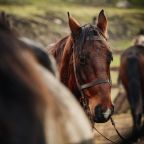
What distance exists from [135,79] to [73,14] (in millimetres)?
4589

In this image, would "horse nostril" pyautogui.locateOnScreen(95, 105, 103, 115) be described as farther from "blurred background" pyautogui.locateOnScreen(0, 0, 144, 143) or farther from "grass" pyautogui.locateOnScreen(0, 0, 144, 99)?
"grass" pyautogui.locateOnScreen(0, 0, 144, 99)

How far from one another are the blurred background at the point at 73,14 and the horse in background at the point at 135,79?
2.91 meters

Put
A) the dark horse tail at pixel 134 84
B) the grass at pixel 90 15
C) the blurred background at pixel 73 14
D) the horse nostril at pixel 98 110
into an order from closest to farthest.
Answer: the horse nostril at pixel 98 110
the dark horse tail at pixel 134 84
the blurred background at pixel 73 14
the grass at pixel 90 15

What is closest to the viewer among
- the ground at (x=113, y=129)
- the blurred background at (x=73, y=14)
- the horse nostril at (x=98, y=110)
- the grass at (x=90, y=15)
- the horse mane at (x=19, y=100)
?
the horse mane at (x=19, y=100)

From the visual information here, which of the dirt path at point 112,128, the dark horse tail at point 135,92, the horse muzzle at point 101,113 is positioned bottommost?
the dirt path at point 112,128

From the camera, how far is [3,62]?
0.87 m

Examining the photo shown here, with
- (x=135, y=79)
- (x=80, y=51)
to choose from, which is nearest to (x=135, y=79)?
(x=135, y=79)

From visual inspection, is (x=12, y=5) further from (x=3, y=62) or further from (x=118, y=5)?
(x=3, y=62)

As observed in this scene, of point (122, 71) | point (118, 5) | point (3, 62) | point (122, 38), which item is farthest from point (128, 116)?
point (3, 62)

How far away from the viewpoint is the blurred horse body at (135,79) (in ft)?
20.7

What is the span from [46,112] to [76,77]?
7.46 feet

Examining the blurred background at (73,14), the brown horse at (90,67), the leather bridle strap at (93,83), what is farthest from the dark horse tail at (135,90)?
the leather bridle strap at (93,83)

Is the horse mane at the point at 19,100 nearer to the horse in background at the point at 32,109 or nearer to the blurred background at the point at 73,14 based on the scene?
the horse in background at the point at 32,109

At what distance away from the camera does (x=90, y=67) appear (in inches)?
119
